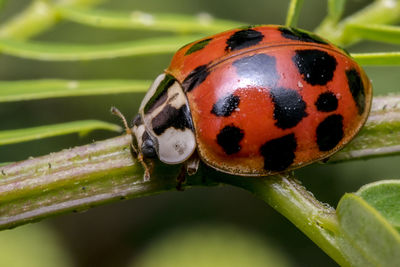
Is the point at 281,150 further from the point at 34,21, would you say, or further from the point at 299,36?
the point at 34,21

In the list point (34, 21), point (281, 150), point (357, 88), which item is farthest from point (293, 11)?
point (34, 21)

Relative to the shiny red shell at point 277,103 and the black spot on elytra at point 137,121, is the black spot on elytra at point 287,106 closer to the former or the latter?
the shiny red shell at point 277,103

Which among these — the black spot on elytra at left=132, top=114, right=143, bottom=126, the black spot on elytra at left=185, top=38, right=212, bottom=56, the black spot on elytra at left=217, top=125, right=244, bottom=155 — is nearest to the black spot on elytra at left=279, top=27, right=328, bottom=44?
the black spot on elytra at left=185, top=38, right=212, bottom=56

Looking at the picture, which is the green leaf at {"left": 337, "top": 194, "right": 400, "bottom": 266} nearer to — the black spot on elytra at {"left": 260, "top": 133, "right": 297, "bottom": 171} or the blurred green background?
the black spot on elytra at {"left": 260, "top": 133, "right": 297, "bottom": 171}

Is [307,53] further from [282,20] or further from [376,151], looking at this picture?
[282,20]

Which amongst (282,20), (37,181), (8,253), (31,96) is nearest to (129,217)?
(8,253)

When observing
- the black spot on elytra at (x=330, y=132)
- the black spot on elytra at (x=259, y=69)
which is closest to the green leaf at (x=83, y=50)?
the black spot on elytra at (x=259, y=69)
